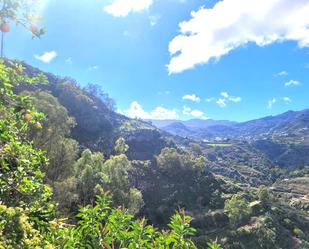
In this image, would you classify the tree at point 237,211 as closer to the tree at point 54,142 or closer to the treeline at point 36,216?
the tree at point 54,142

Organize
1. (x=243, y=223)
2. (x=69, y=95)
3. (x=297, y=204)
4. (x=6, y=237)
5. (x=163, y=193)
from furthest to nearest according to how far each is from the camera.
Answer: (x=69, y=95)
(x=297, y=204)
(x=163, y=193)
(x=243, y=223)
(x=6, y=237)

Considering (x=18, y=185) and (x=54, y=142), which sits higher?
(x=54, y=142)

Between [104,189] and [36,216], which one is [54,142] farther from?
[36,216]

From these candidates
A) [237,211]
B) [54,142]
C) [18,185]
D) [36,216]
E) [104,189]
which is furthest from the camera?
[237,211]

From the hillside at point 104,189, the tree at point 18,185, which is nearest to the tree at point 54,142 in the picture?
the hillside at point 104,189

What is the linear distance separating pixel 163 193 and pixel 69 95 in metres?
63.1

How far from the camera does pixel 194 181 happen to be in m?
96.9

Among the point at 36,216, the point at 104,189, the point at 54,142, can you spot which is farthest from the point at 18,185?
the point at 104,189

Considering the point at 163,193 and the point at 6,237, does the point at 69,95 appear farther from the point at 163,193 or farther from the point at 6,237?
the point at 6,237

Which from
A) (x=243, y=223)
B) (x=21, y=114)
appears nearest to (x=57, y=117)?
(x=21, y=114)

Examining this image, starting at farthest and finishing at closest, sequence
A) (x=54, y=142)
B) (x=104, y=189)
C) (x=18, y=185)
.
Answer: (x=104, y=189)
(x=54, y=142)
(x=18, y=185)

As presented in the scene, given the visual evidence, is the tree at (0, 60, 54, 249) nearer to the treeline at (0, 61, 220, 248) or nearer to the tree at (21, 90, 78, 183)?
the treeline at (0, 61, 220, 248)

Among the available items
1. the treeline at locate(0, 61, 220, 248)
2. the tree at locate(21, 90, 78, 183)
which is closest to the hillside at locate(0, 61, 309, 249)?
the treeline at locate(0, 61, 220, 248)

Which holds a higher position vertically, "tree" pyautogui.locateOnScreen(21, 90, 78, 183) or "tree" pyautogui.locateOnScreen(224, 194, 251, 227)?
"tree" pyautogui.locateOnScreen(21, 90, 78, 183)
